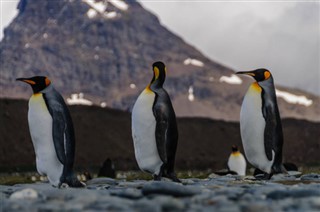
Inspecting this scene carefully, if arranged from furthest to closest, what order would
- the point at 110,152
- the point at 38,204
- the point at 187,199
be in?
the point at 110,152, the point at 187,199, the point at 38,204

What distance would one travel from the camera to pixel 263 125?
12078 millimetres

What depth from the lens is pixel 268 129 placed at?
12.1 m

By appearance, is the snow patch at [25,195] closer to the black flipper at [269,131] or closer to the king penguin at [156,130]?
the king penguin at [156,130]

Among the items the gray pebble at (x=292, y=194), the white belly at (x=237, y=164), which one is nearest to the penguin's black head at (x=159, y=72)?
the gray pebble at (x=292, y=194)

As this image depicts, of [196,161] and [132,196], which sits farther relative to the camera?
[196,161]

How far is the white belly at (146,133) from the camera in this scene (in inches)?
427

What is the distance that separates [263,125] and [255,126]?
0.50ft

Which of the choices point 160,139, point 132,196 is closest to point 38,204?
point 132,196

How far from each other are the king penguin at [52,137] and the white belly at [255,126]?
364 cm

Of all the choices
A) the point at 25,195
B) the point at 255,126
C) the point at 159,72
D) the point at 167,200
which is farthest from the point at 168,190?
the point at 255,126

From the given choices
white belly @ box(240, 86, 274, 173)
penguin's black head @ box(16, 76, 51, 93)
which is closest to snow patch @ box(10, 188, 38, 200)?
penguin's black head @ box(16, 76, 51, 93)

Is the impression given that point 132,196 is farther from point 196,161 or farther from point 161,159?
point 196,161

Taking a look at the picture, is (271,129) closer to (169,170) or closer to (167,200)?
(169,170)

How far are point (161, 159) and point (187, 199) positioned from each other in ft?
14.6
